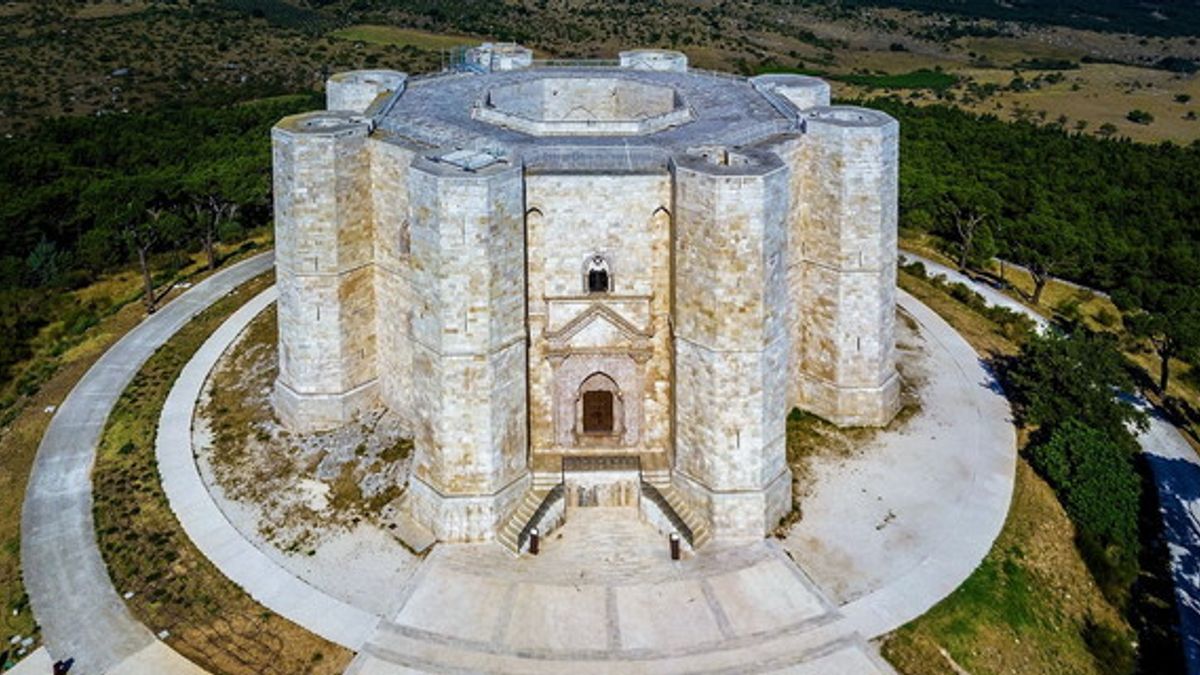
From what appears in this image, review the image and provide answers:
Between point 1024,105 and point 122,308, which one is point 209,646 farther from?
point 1024,105

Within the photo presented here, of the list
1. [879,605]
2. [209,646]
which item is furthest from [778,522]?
[209,646]

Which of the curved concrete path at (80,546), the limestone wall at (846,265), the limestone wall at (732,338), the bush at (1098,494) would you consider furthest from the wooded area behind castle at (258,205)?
the limestone wall at (732,338)

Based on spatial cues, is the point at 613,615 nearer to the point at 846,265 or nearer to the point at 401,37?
the point at 846,265

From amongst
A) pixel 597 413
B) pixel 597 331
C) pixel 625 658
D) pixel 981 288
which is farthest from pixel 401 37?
pixel 625 658

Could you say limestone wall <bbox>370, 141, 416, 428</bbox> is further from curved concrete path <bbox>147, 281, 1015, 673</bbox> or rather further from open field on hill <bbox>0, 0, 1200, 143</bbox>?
open field on hill <bbox>0, 0, 1200, 143</bbox>

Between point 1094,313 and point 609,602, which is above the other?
point 1094,313
